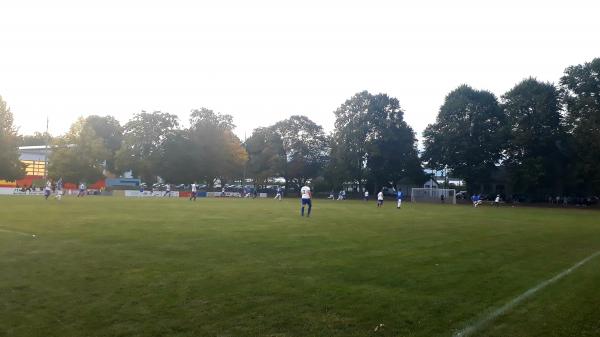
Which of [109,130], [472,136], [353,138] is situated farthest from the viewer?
[109,130]

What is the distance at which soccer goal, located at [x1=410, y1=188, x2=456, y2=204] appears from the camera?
2822 inches

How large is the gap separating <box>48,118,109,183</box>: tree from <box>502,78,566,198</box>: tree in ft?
218

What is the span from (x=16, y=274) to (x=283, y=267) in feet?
18.2

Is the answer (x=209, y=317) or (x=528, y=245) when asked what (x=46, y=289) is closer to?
(x=209, y=317)

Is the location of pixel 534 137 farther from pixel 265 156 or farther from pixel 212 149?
pixel 212 149

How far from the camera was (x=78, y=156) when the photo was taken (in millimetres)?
85062

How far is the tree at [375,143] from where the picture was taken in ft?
271

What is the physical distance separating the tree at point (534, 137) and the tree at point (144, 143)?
58.0m

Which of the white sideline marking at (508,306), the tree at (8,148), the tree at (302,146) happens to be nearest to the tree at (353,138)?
the tree at (302,146)

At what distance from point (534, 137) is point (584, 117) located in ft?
21.8

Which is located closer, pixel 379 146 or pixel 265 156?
pixel 379 146

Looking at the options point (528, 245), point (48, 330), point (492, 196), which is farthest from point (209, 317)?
point (492, 196)

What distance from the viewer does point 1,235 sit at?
53.0ft

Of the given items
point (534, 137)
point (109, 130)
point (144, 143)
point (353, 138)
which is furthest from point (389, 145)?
point (109, 130)
